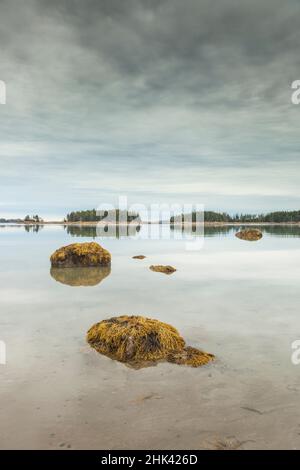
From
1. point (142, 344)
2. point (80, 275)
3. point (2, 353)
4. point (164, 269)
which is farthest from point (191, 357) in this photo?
point (164, 269)

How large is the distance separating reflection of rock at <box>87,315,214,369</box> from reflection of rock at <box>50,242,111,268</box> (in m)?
13.5

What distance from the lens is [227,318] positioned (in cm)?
997

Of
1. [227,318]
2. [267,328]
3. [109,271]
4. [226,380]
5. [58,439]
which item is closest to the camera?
[58,439]

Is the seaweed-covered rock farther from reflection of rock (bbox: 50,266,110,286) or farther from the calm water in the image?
reflection of rock (bbox: 50,266,110,286)

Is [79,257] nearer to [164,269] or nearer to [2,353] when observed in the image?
[164,269]

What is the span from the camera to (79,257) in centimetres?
2155

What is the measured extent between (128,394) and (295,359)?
3443mm

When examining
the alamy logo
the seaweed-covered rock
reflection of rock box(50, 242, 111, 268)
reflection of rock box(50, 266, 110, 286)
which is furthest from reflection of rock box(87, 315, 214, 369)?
reflection of rock box(50, 242, 111, 268)

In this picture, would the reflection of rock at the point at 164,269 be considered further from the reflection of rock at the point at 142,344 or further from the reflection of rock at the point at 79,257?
the reflection of rock at the point at 142,344

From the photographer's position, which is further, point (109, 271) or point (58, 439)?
point (109, 271)
